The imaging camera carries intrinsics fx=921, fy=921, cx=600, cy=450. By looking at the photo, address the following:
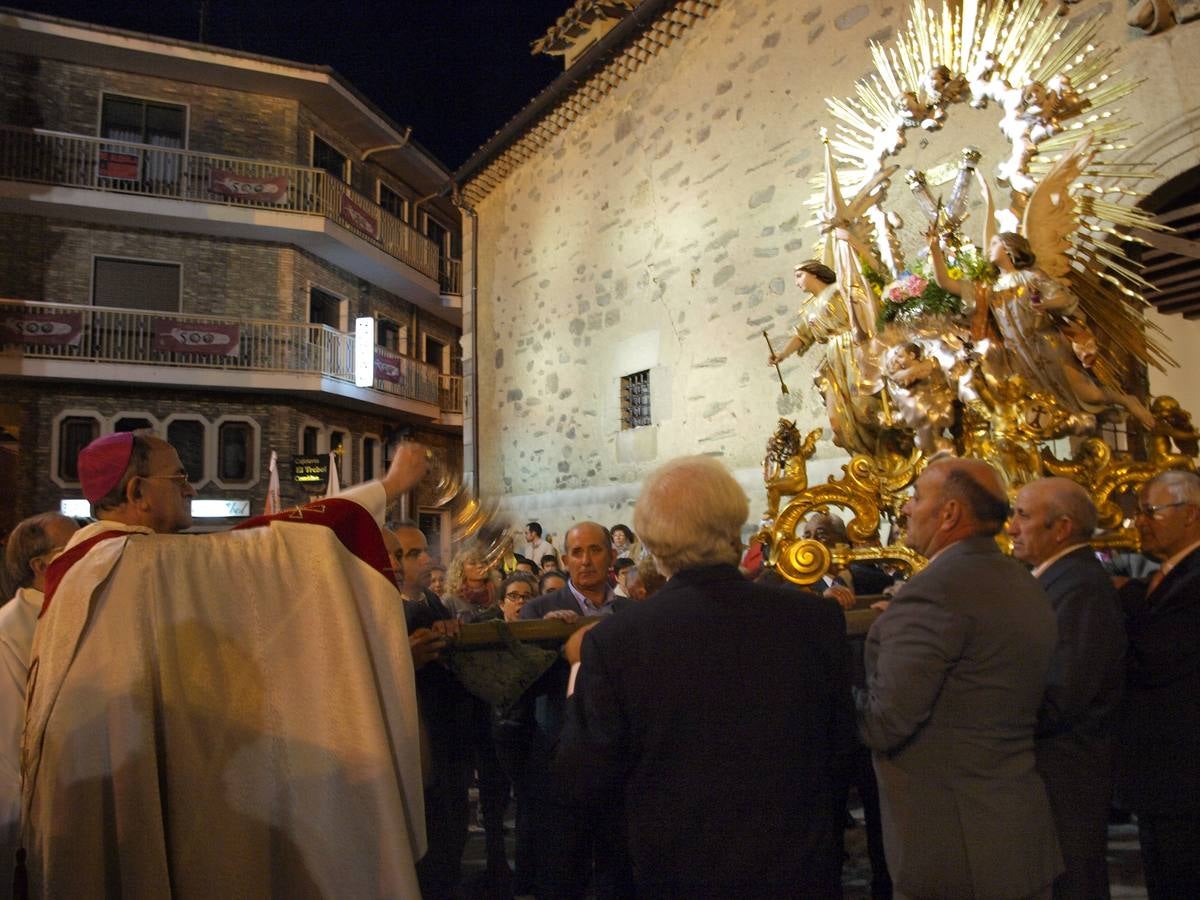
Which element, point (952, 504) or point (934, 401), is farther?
point (934, 401)

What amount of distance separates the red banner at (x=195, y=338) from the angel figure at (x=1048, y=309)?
52.6ft

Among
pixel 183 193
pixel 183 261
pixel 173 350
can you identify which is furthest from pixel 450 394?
pixel 183 193

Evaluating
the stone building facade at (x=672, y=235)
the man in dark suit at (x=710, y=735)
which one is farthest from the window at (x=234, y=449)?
the man in dark suit at (x=710, y=735)

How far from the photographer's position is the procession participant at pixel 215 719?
208 centimetres

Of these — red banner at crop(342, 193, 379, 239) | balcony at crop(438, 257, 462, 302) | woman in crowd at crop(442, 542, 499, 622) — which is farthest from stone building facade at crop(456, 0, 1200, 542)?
balcony at crop(438, 257, 462, 302)

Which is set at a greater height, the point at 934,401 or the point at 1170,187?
the point at 1170,187

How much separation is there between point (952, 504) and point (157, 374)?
17.7 metres

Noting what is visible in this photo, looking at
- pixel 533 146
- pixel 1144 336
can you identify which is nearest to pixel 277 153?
pixel 533 146

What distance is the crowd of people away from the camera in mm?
1962

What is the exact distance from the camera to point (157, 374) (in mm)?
17484

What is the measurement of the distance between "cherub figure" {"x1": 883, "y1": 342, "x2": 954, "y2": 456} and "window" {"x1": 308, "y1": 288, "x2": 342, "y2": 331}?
54.9 feet

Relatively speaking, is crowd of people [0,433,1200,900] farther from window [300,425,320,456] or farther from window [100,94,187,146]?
window [100,94,187,146]

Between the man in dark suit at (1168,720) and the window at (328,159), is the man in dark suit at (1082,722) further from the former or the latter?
the window at (328,159)

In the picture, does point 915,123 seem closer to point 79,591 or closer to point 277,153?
point 79,591
